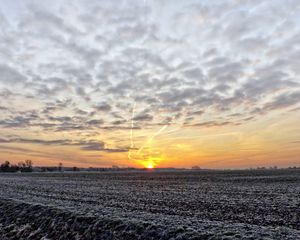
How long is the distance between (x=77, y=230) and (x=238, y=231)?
27.8 feet

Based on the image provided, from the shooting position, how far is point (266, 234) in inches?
584

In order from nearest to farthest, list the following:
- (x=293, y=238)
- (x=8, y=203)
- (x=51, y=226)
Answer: (x=293, y=238) < (x=51, y=226) < (x=8, y=203)

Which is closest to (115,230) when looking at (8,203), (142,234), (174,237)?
(142,234)

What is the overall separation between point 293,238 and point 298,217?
882 centimetres

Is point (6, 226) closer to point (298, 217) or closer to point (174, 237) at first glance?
point (174, 237)

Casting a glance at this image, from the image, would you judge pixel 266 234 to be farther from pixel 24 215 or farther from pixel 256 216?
pixel 24 215

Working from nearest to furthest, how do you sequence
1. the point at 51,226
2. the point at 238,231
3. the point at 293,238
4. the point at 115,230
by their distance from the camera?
the point at 293,238 < the point at 238,231 < the point at 115,230 < the point at 51,226

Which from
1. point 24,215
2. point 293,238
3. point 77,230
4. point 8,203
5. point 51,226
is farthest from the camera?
point 8,203

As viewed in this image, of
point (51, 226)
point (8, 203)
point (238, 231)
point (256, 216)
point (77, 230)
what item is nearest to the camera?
point (238, 231)

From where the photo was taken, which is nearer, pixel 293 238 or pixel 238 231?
pixel 293 238

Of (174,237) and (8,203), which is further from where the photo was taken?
(8,203)

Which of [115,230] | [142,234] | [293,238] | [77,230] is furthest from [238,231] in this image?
[77,230]

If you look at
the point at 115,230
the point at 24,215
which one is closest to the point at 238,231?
the point at 115,230

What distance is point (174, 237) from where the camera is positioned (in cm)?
1516
